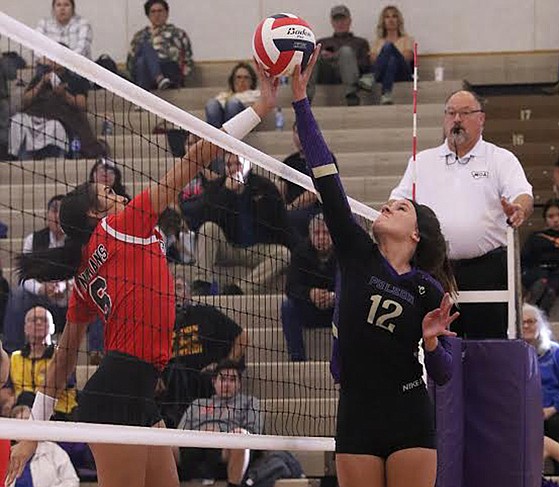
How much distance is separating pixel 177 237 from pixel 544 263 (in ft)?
13.3

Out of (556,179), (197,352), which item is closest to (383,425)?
(197,352)

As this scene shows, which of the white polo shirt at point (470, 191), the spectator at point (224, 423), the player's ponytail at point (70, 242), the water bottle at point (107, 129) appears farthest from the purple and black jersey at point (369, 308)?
the water bottle at point (107, 129)

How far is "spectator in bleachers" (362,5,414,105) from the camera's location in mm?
15734

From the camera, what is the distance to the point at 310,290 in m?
10.6

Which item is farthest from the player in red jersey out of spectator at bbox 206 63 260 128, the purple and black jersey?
spectator at bbox 206 63 260 128

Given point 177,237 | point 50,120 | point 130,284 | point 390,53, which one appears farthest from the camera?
point 390,53

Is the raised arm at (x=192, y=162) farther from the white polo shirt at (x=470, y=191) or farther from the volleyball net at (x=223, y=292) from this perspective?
the white polo shirt at (x=470, y=191)

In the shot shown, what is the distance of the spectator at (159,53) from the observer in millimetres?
16188

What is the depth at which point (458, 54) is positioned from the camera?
17.5m

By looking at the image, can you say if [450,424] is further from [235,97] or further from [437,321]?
[235,97]

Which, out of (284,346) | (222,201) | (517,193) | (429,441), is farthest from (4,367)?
(222,201)

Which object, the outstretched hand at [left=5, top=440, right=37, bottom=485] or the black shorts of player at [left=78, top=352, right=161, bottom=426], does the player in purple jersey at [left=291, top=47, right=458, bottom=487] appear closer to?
the black shorts of player at [left=78, top=352, right=161, bottom=426]

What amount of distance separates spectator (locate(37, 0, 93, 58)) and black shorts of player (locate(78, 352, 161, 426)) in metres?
10.7

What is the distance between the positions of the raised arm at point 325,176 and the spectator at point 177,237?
4.09 metres
